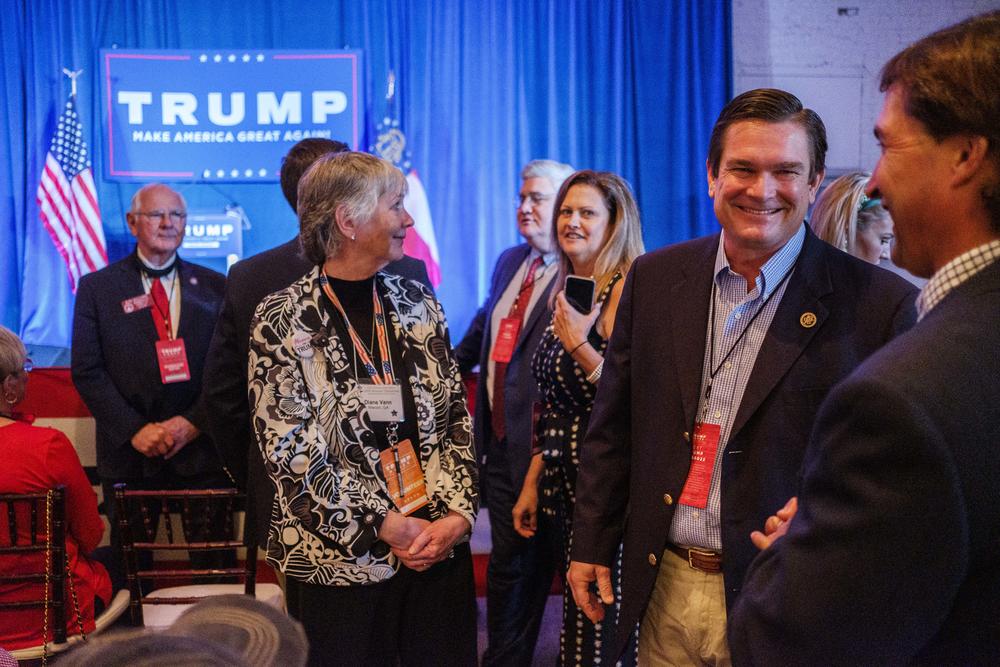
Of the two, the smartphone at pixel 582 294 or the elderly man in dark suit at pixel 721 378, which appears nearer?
the elderly man in dark suit at pixel 721 378

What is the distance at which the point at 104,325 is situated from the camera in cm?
373

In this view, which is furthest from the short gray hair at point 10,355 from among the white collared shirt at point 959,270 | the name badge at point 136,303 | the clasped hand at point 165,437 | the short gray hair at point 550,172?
the white collared shirt at point 959,270

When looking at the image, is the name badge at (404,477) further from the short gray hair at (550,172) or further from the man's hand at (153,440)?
the man's hand at (153,440)

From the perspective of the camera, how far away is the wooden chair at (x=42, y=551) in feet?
7.44

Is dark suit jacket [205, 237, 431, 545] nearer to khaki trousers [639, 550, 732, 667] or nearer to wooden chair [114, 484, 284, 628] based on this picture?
wooden chair [114, 484, 284, 628]

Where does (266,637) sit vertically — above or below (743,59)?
below

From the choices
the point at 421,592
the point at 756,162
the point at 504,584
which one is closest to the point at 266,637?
the point at 756,162

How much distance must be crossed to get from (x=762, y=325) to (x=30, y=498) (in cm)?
195

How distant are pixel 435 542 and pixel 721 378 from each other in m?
0.86

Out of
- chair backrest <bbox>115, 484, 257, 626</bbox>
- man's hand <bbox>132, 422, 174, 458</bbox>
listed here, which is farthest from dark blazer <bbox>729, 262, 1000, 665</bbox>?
man's hand <bbox>132, 422, 174, 458</bbox>

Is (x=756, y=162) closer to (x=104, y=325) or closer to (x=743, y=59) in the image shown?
(x=104, y=325)

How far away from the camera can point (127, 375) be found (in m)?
3.72

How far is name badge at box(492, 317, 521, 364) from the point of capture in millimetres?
3211

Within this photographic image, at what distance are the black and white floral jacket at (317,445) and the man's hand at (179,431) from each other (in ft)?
5.69
